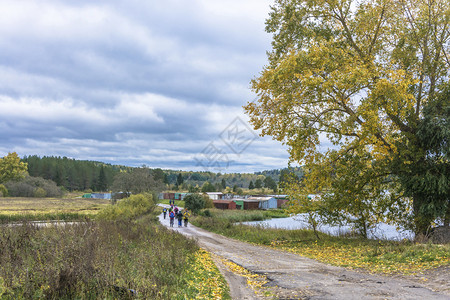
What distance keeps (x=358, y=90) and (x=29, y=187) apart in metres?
96.2

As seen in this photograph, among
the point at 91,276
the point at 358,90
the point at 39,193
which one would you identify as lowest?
the point at 39,193

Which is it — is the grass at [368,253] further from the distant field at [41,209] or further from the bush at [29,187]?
the bush at [29,187]

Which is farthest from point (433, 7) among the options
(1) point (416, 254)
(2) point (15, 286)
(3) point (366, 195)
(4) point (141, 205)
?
(4) point (141, 205)

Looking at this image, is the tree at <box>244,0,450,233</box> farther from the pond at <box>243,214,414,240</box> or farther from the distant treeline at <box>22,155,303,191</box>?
the distant treeline at <box>22,155,303,191</box>

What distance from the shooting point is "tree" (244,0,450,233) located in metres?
14.4

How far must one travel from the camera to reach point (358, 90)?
14.2 meters

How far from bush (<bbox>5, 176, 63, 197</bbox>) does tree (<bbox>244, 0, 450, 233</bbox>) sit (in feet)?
298

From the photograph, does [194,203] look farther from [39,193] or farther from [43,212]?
[39,193]

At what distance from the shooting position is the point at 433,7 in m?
15.6

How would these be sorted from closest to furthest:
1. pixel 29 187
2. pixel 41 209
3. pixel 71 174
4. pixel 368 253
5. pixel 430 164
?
pixel 368 253, pixel 430 164, pixel 41 209, pixel 29 187, pixel 71 174

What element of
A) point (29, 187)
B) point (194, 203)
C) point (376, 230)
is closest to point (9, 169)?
point (29, 187)

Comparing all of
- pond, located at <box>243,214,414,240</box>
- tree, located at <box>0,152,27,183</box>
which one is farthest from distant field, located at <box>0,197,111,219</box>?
tree, located at <box>0,152,27,183</box>

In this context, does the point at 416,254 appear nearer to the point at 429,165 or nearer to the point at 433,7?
the point at 429,165

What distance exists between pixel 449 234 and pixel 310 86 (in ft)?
29.1
